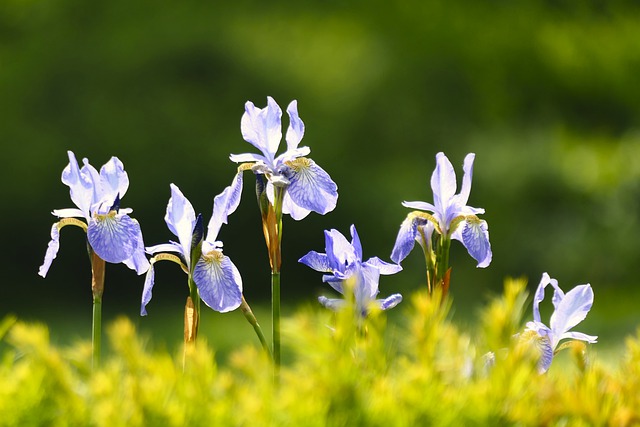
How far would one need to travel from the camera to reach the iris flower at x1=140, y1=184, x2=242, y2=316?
4.69 ft

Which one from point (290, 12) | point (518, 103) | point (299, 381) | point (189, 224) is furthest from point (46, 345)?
point (518, 103)

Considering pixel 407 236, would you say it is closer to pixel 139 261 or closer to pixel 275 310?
pixel 275 310

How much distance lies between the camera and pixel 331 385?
96 centimetres

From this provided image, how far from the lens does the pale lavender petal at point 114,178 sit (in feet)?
5.06

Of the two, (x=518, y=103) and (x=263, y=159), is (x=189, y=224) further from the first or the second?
(x=518, y=103)

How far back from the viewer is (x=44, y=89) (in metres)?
7.71

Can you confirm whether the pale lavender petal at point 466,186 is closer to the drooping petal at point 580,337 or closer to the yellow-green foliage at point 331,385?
the drooping petal at point 580,337

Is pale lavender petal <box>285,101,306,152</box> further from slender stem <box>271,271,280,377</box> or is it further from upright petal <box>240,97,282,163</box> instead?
slender stem <box>271,271,280,377</box>

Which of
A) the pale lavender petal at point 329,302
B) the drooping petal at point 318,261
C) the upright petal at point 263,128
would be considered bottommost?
the pale lavender petal at point 329,302

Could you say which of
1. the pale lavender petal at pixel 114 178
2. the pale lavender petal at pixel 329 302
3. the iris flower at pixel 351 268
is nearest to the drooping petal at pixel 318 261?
the iris flower at pixel 351 268

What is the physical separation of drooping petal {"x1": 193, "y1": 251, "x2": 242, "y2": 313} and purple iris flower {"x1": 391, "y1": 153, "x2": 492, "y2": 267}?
0.30 metres

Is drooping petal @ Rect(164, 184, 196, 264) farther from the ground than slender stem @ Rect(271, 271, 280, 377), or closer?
farther from the ground

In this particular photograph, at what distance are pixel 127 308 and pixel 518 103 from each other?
150 inches

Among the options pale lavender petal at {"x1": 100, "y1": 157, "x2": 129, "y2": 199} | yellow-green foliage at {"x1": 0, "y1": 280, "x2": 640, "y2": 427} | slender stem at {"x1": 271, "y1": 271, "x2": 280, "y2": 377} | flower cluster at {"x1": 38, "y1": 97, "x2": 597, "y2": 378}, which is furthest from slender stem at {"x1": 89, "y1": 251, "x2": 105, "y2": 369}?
yellow-green foliage at {"x1": 0, "y1": 280, "x2": 640, "y2": 427}
